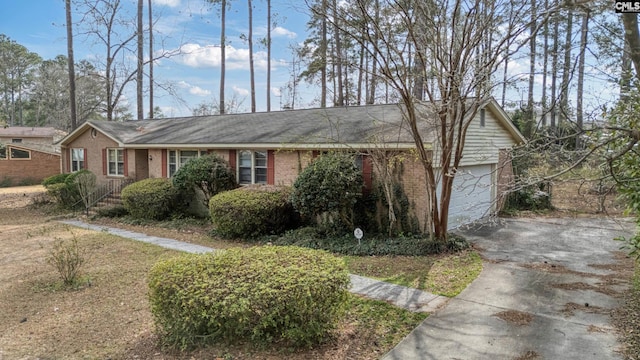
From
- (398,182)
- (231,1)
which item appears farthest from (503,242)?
(231,1)

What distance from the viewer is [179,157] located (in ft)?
51.2

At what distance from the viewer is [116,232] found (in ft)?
40.4

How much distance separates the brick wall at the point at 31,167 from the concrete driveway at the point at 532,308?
92.6 ft

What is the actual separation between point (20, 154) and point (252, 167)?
2137 cm

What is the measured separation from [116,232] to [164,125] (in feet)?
28.3

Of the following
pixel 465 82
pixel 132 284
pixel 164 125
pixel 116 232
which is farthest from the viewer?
pixel 164 125

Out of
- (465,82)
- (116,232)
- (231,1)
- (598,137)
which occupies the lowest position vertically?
(116,232)

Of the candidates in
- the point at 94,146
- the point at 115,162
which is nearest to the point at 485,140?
the point at 115,162

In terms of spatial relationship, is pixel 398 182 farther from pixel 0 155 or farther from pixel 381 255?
pixel 0 155

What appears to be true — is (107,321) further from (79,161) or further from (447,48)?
(79,161)

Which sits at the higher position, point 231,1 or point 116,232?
point 231,1

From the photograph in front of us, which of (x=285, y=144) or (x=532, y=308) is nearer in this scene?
(x=532, y=308)

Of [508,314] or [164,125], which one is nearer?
[508,314]

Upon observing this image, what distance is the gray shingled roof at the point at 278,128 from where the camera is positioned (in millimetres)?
11016
